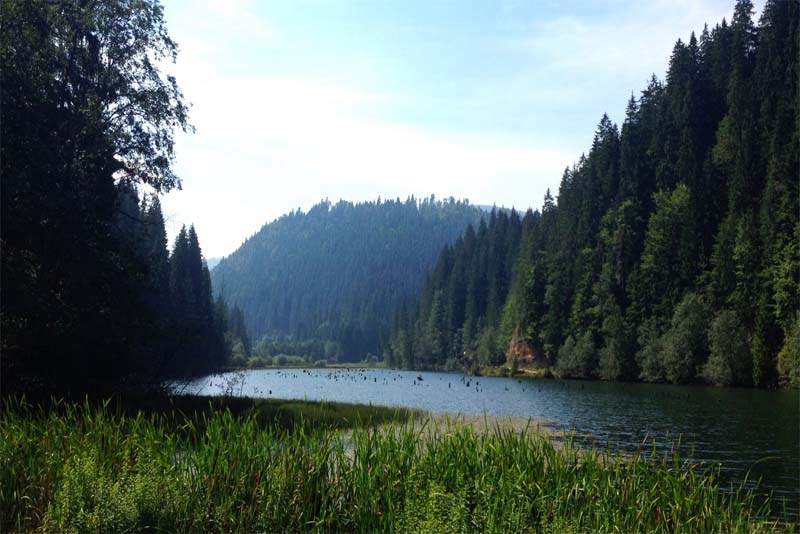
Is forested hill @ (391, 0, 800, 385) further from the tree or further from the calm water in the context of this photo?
the tree

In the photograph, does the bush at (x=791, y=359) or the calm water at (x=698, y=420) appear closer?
the calm water at (x=698, y=420)

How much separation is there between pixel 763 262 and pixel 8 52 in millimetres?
76357

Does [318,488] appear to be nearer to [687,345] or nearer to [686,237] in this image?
[687,345]

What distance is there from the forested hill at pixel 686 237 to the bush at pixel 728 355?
152mm

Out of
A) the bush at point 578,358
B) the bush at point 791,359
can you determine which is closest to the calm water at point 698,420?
the bush at point 791,359

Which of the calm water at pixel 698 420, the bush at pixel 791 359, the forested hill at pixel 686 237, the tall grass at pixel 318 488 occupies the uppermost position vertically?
the forested hill at pixel 686 237

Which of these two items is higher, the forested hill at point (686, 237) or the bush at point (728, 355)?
the forested hill at point (686, 237)

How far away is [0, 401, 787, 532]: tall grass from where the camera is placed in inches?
395

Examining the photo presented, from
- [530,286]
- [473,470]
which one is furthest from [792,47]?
[473,470]

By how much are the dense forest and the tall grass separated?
15.7 meters

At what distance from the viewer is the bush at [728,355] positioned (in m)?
75.0

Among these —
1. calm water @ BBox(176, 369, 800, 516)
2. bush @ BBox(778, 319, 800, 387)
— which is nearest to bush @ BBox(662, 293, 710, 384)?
bush @ BBox(778, 319, 800, 387)

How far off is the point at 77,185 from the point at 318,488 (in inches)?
917

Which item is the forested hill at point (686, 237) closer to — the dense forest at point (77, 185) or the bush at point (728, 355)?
the bush at point (728, 355)
